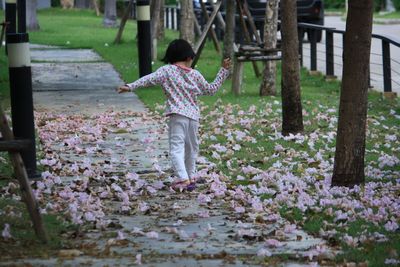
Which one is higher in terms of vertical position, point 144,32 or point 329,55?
point 144,32

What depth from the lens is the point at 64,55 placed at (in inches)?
1038

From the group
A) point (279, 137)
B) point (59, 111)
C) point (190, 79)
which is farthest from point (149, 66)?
point (190, 79)

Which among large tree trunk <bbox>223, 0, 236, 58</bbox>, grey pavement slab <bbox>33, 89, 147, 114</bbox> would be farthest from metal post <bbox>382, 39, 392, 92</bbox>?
grey pavement slab <bbox>33, 89, 147, 114</bbox>

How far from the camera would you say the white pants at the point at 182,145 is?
30.8ft

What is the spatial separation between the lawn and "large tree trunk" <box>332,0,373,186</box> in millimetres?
202

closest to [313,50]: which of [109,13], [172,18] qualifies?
[172,18]

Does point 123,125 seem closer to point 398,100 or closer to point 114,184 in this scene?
point 114,184

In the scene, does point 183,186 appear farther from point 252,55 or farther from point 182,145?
point 252,55

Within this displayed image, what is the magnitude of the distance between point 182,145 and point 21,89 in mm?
1466

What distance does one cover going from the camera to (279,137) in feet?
41.5

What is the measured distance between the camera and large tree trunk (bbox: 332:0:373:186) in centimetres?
902

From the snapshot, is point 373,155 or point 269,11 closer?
point 373,155

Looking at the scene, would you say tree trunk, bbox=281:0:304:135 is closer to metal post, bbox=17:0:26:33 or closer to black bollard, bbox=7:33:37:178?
black bollard, bbox=7:33:37:178

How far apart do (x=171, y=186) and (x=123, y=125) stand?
14.3ft
